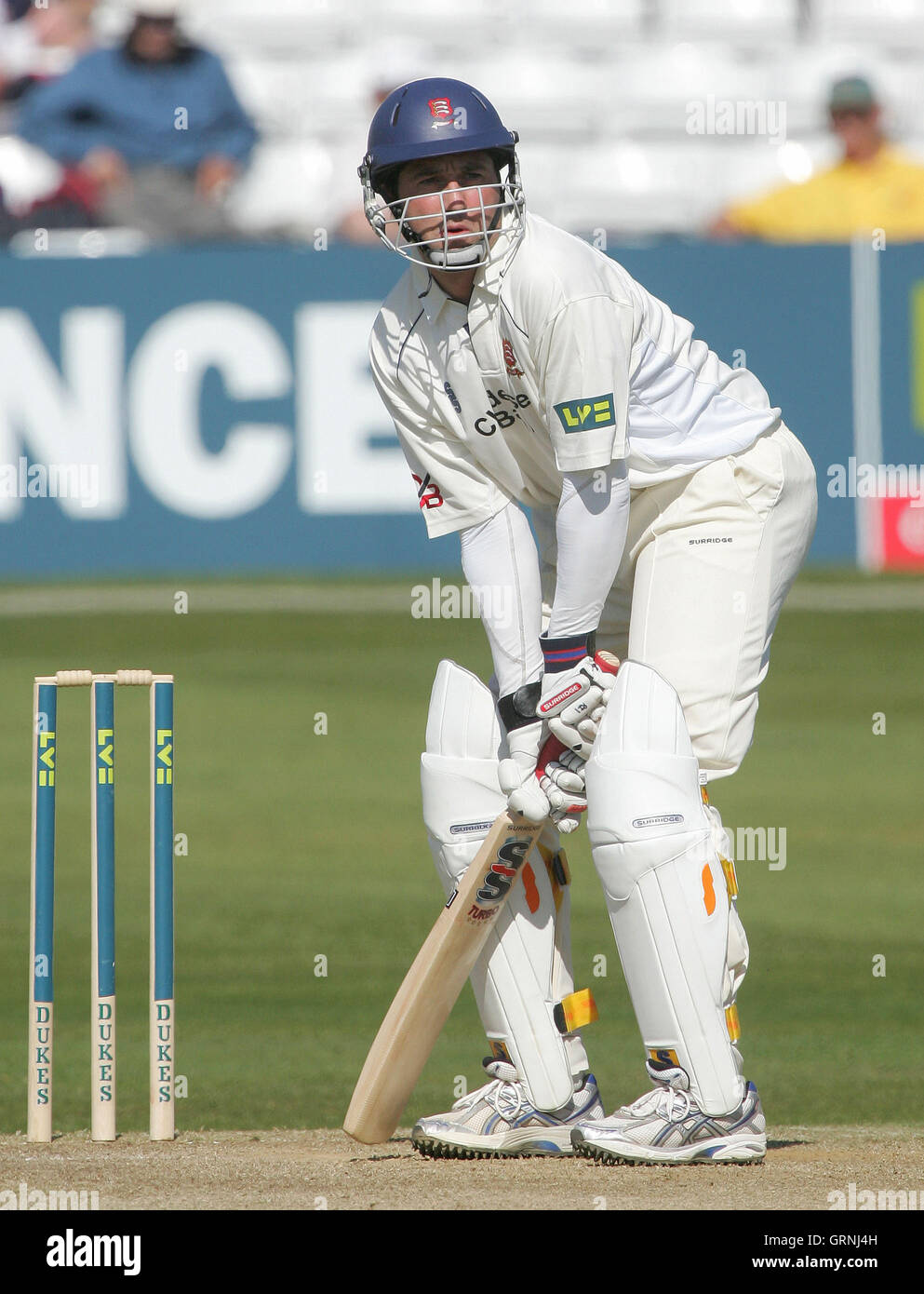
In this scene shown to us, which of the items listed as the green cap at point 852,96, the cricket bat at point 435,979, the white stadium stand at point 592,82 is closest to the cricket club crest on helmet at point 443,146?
the cricket bat at point 435,979

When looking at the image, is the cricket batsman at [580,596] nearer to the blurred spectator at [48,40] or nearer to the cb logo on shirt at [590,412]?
the cb logo on shirt at [590,412]

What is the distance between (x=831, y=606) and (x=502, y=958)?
23.5 feet

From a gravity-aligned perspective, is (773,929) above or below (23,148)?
below

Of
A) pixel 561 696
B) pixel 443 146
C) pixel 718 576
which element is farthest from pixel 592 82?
pixel 561 696

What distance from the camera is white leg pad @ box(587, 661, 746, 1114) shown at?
10.8 ft

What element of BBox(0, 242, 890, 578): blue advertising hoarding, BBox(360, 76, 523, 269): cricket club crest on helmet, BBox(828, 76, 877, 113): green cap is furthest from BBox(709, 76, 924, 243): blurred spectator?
BBox(360, 76, 523, 269): cricket club crest on helmet

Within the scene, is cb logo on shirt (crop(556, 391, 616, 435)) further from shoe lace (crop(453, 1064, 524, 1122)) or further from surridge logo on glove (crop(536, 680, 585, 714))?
shoe lace (crop(453, 1064, 524, 1122))

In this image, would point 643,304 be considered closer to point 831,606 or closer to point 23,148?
point 831,606

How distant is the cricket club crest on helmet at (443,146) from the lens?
3381mm

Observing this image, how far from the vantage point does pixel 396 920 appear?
18.6 ft

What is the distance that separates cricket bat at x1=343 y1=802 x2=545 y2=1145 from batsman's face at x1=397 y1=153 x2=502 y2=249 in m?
1.00

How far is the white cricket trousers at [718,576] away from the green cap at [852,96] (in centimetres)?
894
